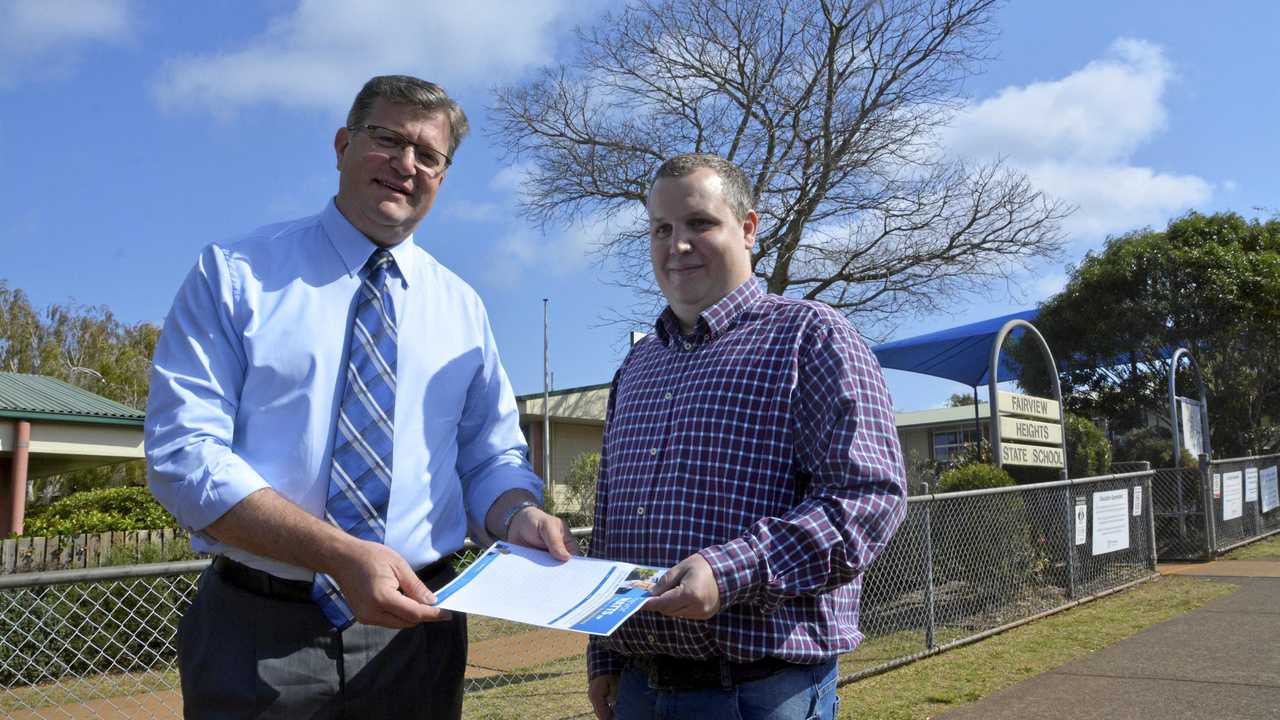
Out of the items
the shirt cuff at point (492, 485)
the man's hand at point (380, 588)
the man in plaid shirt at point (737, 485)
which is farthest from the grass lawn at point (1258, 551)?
the man's hand at point (380, 588)

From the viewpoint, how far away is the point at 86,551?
913 centimetres

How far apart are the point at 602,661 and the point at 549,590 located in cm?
68

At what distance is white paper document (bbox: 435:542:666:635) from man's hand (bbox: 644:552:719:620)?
3 centimetres

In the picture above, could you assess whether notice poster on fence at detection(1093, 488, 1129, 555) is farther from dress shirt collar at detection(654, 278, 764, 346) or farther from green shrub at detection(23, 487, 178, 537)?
green shrub at detection(23, 487, 178, 537)

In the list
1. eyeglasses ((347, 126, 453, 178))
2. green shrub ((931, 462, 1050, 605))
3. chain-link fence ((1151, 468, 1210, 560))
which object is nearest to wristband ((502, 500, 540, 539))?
eyeglasses ((347, 126, 453, 178))

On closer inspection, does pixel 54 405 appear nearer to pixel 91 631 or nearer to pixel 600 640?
pixel 91 631

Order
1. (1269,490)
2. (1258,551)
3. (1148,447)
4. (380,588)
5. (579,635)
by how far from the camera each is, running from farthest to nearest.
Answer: (1148,447) < (1269,490) < (1258,551) < (579,635) < (380,588)

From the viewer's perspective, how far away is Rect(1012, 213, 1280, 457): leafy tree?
17.6 m

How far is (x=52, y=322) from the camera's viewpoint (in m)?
38.3

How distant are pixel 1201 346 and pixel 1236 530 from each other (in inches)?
218

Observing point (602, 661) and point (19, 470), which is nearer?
point (602, 661)

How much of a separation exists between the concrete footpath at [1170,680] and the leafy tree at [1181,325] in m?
11.0

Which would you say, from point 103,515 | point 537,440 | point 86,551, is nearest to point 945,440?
point 537,440

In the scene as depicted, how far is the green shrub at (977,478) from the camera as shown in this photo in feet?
30.7
